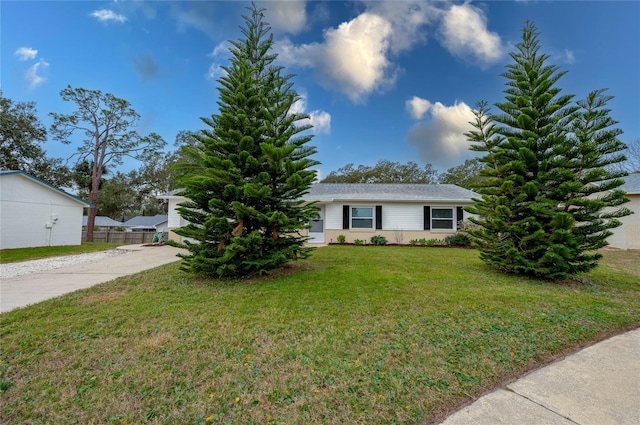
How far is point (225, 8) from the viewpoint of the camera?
27.3 ft

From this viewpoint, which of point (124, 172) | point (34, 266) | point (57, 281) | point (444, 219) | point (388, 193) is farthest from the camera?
point (124, 172)

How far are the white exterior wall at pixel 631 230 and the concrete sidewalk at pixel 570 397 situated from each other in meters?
15.4

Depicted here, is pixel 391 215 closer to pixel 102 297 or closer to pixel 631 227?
pixel 631 227

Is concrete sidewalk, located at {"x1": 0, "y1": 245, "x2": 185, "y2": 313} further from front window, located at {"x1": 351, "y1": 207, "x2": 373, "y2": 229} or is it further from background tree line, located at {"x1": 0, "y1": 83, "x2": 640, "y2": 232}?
background tree line, located at {"x1": 0, "y1": 83, "x2": 640, "y2": 232}

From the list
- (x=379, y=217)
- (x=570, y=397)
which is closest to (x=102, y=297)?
(x=570, y=397)

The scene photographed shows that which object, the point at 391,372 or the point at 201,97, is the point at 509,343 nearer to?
the point at 391,372

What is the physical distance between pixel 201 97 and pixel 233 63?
605 cm

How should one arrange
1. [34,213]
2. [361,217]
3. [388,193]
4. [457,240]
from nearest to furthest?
1. [457,240]
2. [34,213]
3. [361,217]
4. [388,193]

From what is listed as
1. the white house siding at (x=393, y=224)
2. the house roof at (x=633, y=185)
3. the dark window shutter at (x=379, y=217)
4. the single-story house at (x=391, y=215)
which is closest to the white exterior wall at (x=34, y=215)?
the single-story house at (x=391, y=215)

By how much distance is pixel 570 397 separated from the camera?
85.4 inches

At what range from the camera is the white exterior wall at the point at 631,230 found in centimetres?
1337

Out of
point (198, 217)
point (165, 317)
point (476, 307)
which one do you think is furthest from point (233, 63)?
point (476, 307)

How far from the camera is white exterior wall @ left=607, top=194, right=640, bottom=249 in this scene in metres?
13.4

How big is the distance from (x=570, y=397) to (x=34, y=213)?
20057mm
